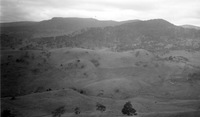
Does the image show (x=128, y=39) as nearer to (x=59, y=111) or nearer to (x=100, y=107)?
(x=100, y=107)

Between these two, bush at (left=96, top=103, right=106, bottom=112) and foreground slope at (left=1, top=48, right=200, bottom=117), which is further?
foreground slope at (left=1, top=48, right=200, bottom=117)

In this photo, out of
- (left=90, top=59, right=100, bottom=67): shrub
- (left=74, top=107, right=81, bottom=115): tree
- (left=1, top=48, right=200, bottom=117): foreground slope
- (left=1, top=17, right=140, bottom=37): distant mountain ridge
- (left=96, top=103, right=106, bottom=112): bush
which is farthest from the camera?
(left=1, top=17, right=140, bottom=37): distant mountain ridge

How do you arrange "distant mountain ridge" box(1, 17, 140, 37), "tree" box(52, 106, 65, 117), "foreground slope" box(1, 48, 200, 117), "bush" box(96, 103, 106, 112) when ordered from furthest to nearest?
"distant mountain ridge" box(1, 17, 140, 37) < "foreground slope" box(1, 48, 200, 117) < "bush" box(96, 103, 106, 112) < "tree" box(52, 106, 65, 117)

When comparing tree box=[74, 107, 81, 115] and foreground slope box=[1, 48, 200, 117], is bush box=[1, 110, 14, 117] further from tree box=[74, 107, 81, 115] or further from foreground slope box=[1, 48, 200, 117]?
tree box=[74, 107, 81, 115]

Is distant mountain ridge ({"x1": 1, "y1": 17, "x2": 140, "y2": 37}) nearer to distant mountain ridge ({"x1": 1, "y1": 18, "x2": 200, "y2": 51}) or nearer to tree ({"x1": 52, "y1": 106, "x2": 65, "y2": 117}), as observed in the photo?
distant mountain ridge ({"x1": 1, "y1": 18, "x2": 200, "y2": 51})

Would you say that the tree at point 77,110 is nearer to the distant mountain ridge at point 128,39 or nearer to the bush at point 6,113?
the bush at point 6,113

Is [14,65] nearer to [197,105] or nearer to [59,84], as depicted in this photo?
[59,84]

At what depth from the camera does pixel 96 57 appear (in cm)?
7244

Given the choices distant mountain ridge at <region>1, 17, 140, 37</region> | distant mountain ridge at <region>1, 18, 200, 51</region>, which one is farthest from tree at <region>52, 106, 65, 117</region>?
distant mountain ridge at <region>1, 17, 140, 37</region>

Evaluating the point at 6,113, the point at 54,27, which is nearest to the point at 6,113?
the point at 6,113

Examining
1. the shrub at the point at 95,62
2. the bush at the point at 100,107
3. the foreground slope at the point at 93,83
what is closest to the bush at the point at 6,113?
the foreground slope at the point at 93,83

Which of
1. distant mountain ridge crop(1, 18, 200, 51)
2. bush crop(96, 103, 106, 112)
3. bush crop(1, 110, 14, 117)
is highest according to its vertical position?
distant mountain ridge crop(1, 18, 200, 51)

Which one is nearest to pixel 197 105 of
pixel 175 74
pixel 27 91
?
pixel 175 74

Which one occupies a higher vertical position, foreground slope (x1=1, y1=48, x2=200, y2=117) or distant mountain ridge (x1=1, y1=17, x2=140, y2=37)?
distant mountain ridge (x1=1, y1=17, x2=140, y2=37)
